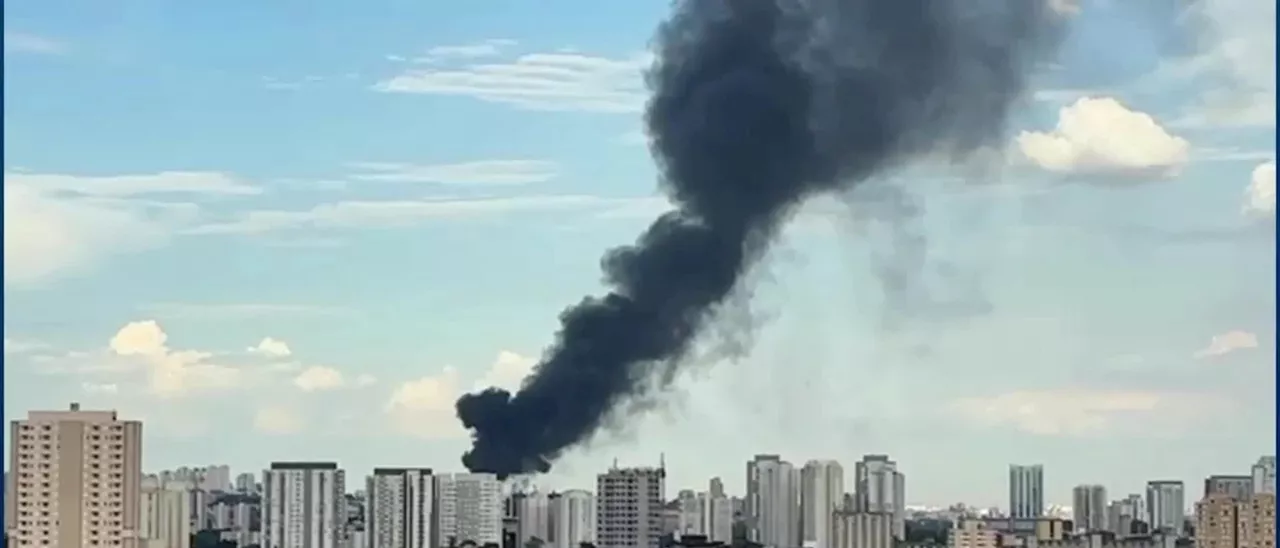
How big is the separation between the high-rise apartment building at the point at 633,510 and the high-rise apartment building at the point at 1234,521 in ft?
5.87

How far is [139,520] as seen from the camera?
4914 mm

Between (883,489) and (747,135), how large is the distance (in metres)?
1.73

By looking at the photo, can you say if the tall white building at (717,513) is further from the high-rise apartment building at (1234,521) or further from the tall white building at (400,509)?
the high-rise apartment building at (1234,521)

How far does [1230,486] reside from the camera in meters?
5.04

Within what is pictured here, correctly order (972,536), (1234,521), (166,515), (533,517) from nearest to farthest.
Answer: (1234,521) < (166,515) < (972,536) < (533,517)

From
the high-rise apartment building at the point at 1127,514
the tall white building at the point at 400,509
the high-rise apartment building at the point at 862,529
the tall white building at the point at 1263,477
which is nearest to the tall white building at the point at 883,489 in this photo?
the high-rise apartment building at the point at 862,529

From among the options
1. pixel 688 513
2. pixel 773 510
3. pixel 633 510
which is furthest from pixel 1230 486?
pixel 633 510

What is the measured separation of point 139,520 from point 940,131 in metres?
3.24

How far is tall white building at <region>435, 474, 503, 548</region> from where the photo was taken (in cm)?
577

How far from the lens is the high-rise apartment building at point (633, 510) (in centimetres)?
587

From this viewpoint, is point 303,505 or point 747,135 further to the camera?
point 747,135

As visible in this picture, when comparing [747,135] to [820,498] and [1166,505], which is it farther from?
[1166,505]

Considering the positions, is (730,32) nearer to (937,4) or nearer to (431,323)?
(937,4)

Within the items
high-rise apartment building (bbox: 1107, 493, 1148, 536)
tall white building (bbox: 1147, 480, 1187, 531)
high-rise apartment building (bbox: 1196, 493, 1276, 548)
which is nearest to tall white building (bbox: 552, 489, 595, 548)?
high-rise apartment building (bbox: 1107, 493, 1148, 536)
